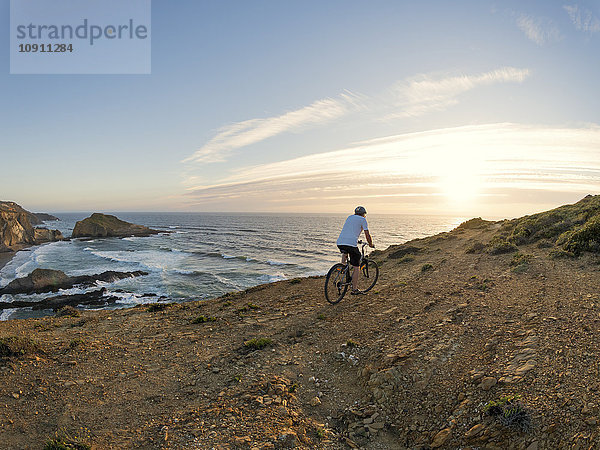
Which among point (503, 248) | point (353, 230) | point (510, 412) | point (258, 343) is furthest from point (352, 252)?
point (503, 248)

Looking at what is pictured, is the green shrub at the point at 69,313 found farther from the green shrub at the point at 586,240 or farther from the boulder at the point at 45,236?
the boulder at the point at 45,236

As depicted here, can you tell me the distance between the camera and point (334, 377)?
6.79 meters

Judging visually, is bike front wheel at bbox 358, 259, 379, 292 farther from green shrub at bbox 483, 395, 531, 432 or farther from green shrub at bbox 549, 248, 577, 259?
green shrub at bbox 549, 248, 577, 259

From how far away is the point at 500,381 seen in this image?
5348 mm

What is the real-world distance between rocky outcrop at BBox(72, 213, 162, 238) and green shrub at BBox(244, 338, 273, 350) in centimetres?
10875

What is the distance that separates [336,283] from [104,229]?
111599 mm

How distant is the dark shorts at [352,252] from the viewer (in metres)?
10.3

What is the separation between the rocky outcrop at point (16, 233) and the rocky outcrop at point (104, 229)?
9.40 m

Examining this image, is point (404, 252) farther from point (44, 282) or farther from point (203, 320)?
point (44, 282)

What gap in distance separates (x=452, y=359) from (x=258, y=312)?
24.0 feet

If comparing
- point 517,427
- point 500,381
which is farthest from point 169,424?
point 500,381

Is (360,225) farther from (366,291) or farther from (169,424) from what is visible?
(169,424)

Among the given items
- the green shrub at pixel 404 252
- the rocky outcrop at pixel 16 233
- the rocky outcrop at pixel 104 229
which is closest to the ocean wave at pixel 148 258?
the rocky outcrop at pixel 16 233

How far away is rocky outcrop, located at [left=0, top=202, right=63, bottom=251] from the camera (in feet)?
218
